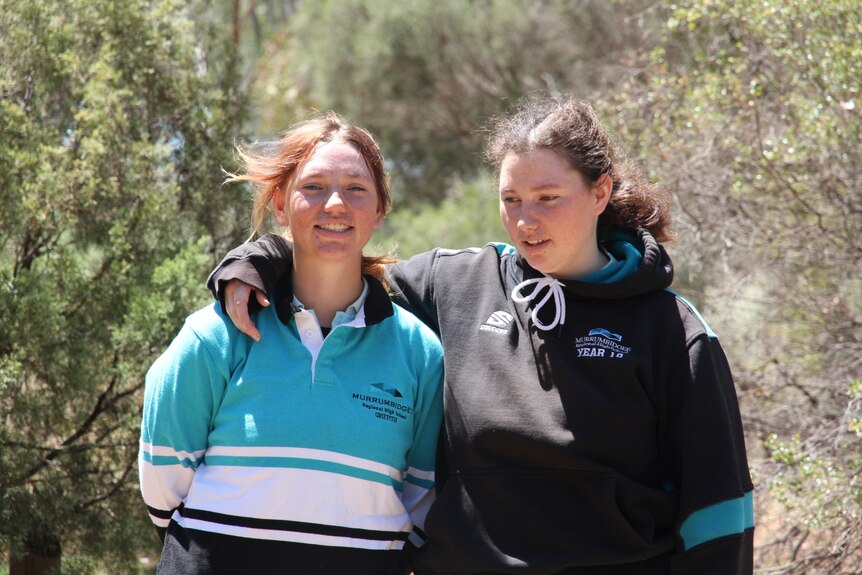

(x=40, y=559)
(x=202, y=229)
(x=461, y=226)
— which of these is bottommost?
(x=40, y=559)

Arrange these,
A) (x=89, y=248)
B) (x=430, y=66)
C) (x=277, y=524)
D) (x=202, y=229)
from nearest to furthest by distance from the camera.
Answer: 1. (x=277, y=524)
2. (x=89, y=248)
3. (x=202, y=229)
4. (x=430, y=66)

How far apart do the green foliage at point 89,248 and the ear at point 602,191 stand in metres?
1.75

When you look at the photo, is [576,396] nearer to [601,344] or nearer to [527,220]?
[601,344]

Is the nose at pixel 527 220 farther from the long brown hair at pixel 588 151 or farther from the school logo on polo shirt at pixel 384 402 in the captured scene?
the school logo on polo shirt at pixel 384 402

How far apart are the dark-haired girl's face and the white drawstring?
0.03 m

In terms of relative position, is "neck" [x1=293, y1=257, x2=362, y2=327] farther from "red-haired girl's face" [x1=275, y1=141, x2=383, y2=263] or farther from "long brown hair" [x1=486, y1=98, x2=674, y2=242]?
"long brown hair" [x1=486, y1=98, x2=674, y2=242]

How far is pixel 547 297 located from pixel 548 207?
22 cm

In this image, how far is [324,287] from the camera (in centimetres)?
254

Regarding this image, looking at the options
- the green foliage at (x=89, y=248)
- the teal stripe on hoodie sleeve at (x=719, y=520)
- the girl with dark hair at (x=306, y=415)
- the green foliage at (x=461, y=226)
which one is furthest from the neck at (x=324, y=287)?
the green foliage at (x=461, y=226)

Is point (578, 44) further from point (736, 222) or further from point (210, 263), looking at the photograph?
point (210, 263)

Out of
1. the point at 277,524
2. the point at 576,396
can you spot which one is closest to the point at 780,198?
the point at 576,396

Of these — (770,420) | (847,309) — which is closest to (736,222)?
(847,309)

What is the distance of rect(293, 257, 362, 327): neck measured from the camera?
2.52 m

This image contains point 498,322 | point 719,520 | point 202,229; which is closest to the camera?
point 719,520
